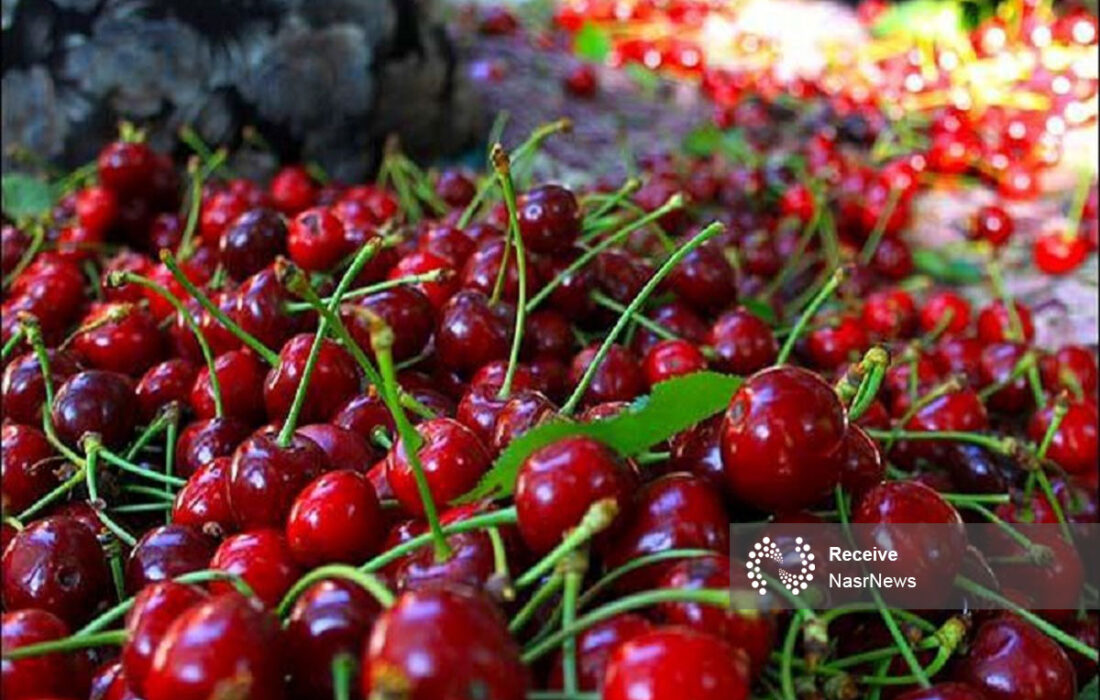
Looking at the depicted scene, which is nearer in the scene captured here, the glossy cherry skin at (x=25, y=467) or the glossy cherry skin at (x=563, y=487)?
the glossy cherry skin at (x=563, y=487)

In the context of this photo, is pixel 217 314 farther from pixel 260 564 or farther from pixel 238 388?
pixel 260 564

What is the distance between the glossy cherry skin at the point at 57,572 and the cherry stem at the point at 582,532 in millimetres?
470

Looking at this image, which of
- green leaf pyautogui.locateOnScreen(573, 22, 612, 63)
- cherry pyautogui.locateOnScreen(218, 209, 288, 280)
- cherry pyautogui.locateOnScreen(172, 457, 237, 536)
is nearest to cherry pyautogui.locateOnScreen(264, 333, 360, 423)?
cherry pyautogui.locateOnScreen(172, 457, 237, 536)

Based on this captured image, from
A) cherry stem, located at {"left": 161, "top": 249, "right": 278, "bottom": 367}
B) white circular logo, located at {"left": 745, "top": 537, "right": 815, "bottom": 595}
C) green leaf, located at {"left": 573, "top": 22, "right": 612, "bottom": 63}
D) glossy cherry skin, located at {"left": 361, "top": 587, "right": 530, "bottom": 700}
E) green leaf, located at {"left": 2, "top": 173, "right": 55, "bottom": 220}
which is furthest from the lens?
green leaf, located at {"left": 573, "top": 22, "right": 612, "bottom": 63}

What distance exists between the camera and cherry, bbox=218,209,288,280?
5.37ft

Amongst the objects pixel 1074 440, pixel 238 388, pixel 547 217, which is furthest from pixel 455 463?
pixel 1074 440

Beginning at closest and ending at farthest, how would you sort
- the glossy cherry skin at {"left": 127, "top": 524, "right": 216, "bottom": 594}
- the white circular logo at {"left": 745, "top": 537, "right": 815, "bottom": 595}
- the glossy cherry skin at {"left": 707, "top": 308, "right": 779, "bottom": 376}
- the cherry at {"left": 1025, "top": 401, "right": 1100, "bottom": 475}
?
the white circular logo at {"left": 745, "top": 537, "right": 815, "bottom": 595}
the glossy cherry skin at {"left": 127, "top": 524, "right": 216, "bottom": 594}
the glossy cherry skin at {"left": 707, "top": 308, "right": 779, "bottom": 376}
the cherry at {"left": 1025, "top": 401, "right": 1100, "bottom": 475}

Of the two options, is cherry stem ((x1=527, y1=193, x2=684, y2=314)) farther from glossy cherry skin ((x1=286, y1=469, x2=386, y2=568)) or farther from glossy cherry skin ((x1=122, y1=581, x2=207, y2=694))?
glossy cherry skin ((x1=122, y1=581, x2=207, y2=694))

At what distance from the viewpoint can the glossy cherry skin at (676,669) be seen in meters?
0.75

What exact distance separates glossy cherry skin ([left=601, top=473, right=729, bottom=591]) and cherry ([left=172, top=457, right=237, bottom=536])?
0.42 m

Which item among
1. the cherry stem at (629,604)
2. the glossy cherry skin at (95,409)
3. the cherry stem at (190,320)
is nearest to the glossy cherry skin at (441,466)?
the cherry stem at (629,604)

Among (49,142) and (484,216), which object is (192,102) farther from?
(484,216)

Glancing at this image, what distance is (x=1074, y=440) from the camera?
178cm

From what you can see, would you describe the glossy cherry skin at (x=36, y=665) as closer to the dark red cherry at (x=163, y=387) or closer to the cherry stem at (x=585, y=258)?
the dark red cherry at (x=163, y=387)
